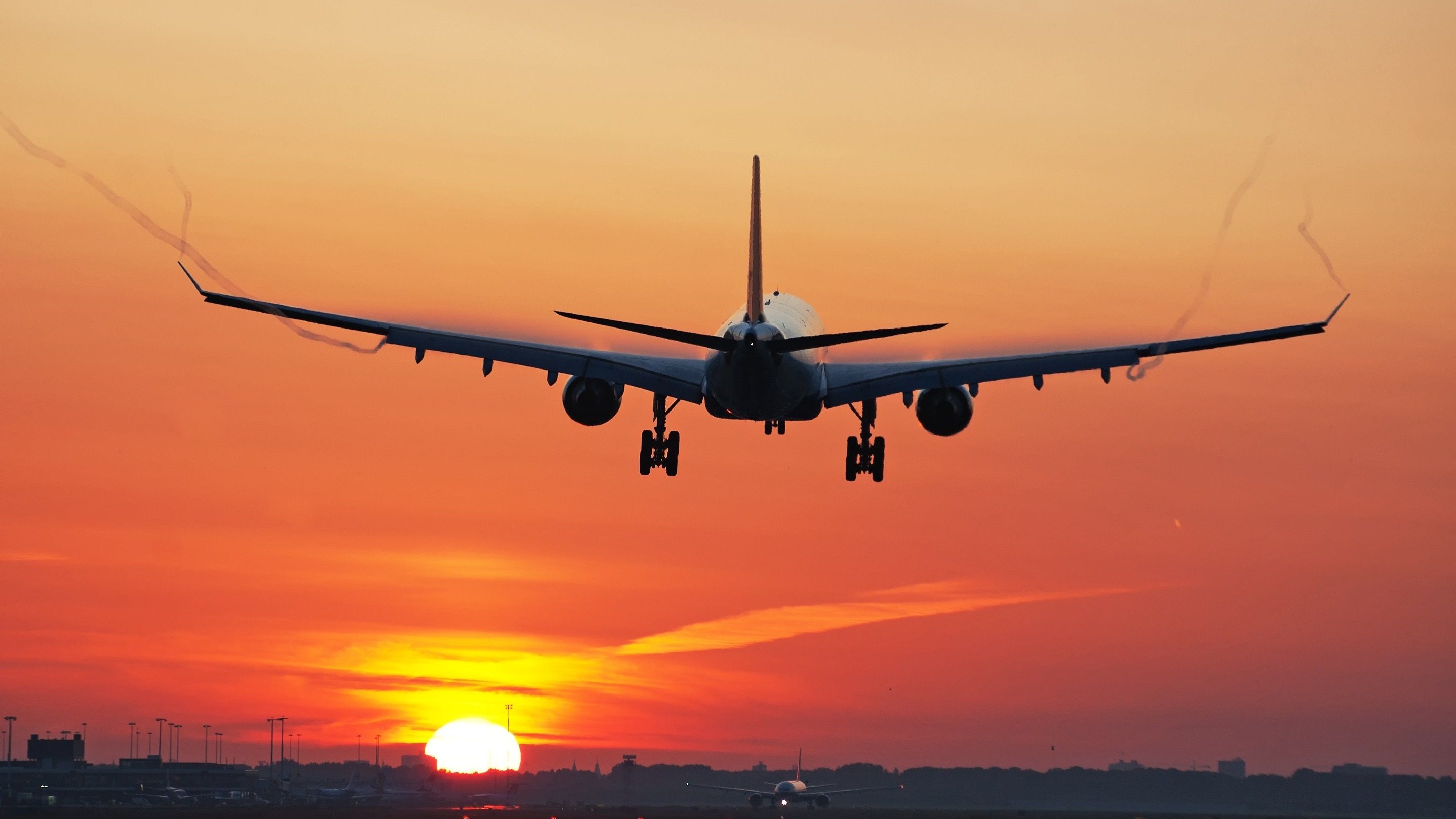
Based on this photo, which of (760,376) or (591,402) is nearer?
(760,376)

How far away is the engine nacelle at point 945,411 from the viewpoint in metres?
55.5

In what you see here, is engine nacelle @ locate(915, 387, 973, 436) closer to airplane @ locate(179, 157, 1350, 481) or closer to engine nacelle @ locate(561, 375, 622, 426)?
airplane @ locate(179, 157, 1350, 481)

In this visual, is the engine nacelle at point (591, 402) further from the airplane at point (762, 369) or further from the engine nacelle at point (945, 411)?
the engine nacelle at point (945, 411)

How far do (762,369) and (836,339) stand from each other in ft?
12.9

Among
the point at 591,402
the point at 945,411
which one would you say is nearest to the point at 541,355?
the point at 591,402

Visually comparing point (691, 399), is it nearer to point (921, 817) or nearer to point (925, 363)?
point (925, 363)

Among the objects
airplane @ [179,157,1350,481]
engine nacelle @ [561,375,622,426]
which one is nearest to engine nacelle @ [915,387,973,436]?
airplane @ [179,157,1350,481]

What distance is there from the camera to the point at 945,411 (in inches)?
2183

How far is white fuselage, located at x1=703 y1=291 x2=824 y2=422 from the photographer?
4747 cm

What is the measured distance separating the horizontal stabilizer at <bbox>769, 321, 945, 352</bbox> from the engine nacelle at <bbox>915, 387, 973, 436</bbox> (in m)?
8.80

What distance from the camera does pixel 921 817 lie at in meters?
123

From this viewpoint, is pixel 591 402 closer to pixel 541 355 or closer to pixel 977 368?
pixel 541 355

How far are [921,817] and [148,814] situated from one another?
57226 mm

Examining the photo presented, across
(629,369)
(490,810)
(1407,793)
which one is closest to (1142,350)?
(629,369)
